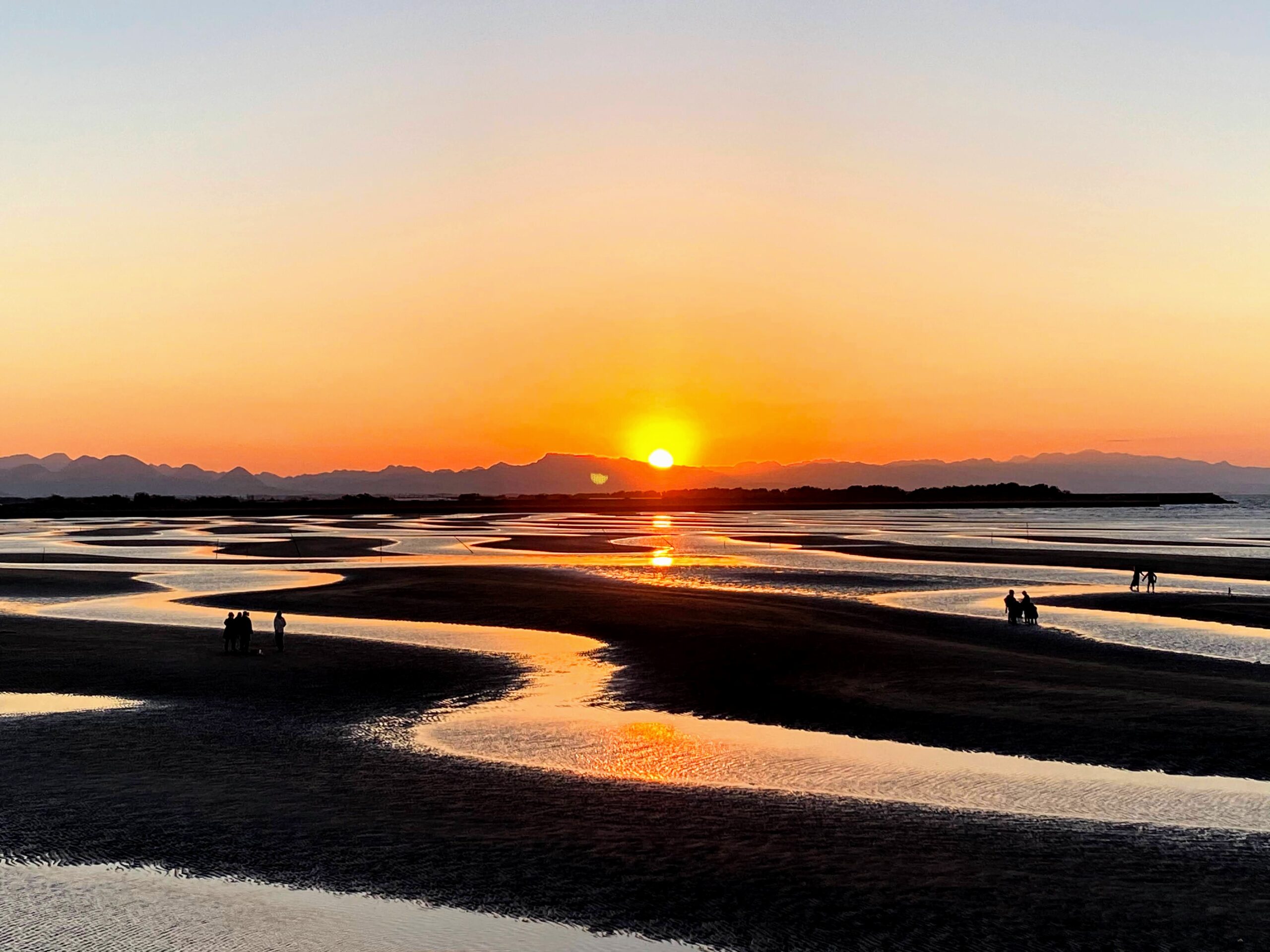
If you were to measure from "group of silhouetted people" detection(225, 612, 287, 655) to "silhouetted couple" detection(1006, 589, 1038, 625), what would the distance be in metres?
24.0

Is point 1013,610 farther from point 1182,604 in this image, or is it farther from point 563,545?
point 563,545

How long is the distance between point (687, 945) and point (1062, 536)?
96.9m

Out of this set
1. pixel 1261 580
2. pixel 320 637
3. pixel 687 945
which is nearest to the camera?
pixel 687 945

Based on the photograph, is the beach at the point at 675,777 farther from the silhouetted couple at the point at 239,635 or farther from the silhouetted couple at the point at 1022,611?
the silhouetted couple at the point at 1022,611

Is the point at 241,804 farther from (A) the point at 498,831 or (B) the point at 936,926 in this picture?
(B) the point at 936,926

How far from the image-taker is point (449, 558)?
232ft

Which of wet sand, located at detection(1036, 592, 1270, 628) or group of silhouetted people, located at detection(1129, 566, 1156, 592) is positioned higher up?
group of silhouetted people, located at detection(1129, 566, 1156, 592)

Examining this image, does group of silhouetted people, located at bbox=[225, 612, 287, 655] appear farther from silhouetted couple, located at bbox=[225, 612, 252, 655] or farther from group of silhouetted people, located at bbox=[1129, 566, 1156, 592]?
group of silhouetted people, located at bbox=[1129, 566, 1156, 592]

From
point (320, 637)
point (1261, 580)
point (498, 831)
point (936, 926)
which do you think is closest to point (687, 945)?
point (936, 926)

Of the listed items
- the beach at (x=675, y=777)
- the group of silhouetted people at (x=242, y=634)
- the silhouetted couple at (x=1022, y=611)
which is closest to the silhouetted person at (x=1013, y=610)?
the silhouetted couple at (x=1022, y=611)

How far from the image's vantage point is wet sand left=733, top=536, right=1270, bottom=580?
62344 mm

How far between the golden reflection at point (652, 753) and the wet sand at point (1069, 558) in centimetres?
4625

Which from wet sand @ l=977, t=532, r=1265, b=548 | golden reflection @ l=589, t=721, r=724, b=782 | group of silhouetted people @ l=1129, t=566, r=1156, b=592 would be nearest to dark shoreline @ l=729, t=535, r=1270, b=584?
group of silhouetted people @ l=1129, t=566, r=1156, b=592

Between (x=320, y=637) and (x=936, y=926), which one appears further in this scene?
(x=320, y=637)
